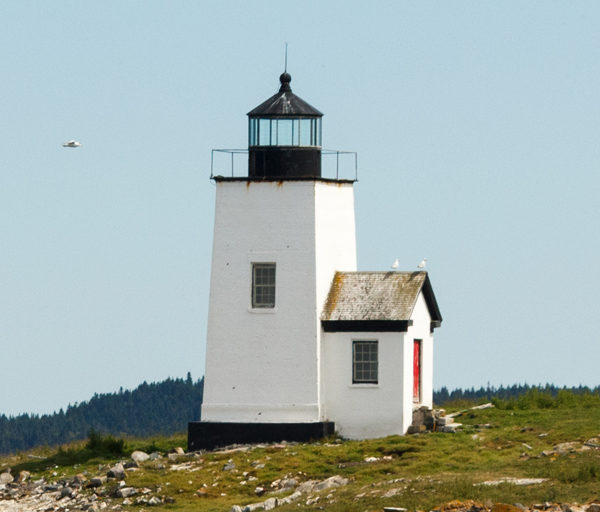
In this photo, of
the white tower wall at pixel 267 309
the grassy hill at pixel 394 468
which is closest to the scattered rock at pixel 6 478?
the grassy hill at pixel 394 468

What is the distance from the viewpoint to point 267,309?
39.3 meters

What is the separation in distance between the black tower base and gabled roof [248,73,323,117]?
803cm

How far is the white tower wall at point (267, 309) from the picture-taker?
3916 centimetres

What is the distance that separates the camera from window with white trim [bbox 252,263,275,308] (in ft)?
130

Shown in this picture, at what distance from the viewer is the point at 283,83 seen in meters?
41.2

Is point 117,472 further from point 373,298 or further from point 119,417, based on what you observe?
point 119,417

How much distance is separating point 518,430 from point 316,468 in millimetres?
5435

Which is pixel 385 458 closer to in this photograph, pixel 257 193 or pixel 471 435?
pixel 471 435

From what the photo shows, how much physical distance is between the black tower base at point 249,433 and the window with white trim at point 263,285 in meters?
3.11

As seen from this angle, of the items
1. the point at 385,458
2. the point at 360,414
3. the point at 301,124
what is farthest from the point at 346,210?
the point at 385,458

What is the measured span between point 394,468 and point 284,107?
1124cm

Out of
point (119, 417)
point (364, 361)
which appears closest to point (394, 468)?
point (364, 361)

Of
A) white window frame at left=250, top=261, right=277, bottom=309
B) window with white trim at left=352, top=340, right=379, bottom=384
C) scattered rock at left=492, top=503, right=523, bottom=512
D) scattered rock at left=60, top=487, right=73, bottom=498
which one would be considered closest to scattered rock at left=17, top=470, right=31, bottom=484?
scattered rock at left=60, top=487, right=73, bottom=498

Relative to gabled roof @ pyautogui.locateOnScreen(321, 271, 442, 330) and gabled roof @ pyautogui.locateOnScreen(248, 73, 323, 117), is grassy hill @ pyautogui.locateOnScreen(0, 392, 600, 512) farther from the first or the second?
gabled roof @ pyautogui.locateOnScreen(248, 73, 323, 117)
